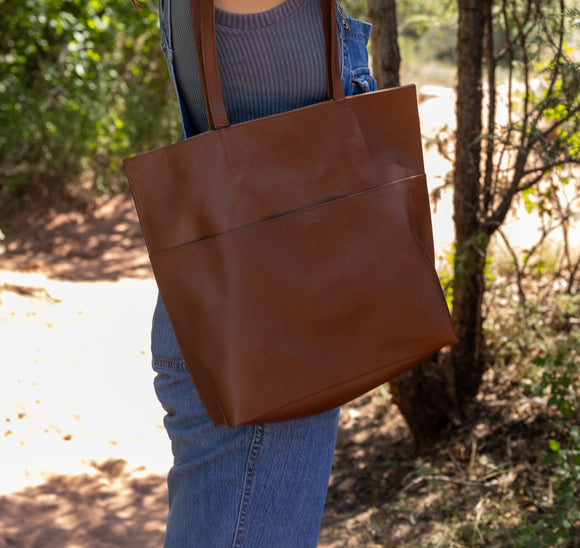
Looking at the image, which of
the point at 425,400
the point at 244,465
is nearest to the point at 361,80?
the point at 244,465

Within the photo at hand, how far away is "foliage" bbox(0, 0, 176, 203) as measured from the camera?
6.79 m

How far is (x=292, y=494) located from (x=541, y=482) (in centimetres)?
182

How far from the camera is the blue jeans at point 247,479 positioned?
4.01 feet

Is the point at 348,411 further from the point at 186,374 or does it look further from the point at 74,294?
the point at 186,374

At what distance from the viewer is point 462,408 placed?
3297mm

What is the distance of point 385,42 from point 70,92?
16.4 ft

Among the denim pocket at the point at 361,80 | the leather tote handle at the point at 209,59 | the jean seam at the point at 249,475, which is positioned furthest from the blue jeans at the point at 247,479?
the denim pocket at the point at 361,80

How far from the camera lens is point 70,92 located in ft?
23.0

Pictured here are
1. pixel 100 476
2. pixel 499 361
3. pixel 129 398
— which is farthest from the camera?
pixel 129 398

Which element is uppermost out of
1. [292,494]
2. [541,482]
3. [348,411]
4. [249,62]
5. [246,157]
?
[249,62]

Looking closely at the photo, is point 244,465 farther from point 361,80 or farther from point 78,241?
point 78,241

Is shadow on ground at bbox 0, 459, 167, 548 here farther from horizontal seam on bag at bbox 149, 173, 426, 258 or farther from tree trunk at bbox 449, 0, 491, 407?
horizontal seam on bag at bbox 149, 173, 426, 258

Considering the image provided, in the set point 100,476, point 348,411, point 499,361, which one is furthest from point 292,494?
point 348,411

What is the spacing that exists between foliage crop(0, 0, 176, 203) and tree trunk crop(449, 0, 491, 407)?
4.89 metres
